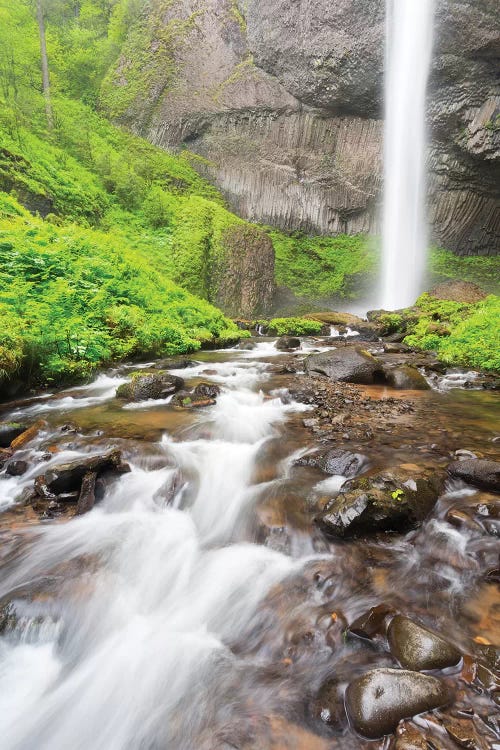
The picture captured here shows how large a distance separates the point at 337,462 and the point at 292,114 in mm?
32134

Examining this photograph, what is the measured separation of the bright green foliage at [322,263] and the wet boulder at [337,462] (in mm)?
24081

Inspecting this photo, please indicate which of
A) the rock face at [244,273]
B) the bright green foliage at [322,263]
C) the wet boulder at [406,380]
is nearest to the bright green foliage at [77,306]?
the wet boulder at [406,380]

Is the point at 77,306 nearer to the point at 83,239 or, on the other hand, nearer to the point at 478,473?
the point at 83,239

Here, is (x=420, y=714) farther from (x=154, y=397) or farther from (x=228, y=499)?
(x=154, y=397)

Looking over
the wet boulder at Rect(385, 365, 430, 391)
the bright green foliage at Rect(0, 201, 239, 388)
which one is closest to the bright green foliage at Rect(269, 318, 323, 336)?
the bright green foliage at Rect(0, 201, 239, 388)

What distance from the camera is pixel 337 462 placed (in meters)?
4.11

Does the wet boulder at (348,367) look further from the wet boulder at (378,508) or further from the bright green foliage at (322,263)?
the bright green foliage at (322,263)

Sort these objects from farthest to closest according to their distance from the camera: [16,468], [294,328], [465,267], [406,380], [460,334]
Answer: [465,267] → [294,328] → [460,334] → [406,380] → [16,468]

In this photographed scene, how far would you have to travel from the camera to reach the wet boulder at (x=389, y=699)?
172cm

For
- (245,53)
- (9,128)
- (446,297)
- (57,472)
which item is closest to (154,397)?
(57,472)

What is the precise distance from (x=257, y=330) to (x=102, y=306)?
852cm

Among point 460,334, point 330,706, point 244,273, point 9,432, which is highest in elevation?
point 244,273

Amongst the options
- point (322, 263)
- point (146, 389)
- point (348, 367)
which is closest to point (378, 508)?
point (146, 389)

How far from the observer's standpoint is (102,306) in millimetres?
8406
